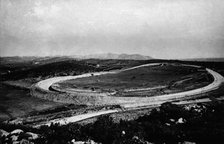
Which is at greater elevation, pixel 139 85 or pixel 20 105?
pixel 139 85

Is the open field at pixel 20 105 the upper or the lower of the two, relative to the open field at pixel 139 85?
lower

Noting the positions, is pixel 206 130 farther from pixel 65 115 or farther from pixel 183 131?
pixel 65 115

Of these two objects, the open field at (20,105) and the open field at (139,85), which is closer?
the open field at (20,105)

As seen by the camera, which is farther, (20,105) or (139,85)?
(139,85)

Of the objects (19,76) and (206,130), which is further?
(19,76)

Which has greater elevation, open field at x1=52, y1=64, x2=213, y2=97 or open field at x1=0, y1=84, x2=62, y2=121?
open field at x1=52, y1=64, x2=213, y2=97

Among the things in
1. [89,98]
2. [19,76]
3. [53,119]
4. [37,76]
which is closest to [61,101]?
[89,98]

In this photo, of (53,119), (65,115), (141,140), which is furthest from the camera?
(65,115)

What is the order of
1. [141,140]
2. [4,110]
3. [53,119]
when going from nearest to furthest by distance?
1. [141,140]
2. [53,119]
3. [4,110]

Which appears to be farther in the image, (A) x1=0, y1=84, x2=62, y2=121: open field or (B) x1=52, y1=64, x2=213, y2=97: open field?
(B) x1=52, y1=64, x2=213, y2=97: open field

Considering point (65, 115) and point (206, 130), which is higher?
point (206, 130)

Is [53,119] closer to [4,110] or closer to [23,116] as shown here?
[23,116]
